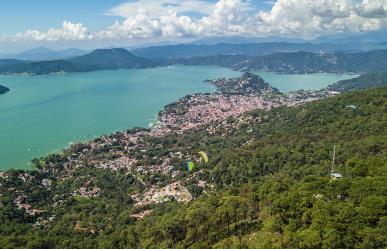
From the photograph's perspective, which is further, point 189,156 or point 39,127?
point 39,127

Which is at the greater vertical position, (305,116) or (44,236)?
(305,116)

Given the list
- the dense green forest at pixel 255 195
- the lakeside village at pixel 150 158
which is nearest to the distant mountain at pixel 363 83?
the lakeside village at pixel 150 158

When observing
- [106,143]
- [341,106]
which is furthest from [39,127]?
[341,106]

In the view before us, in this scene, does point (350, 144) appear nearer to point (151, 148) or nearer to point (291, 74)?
point (151, 148)

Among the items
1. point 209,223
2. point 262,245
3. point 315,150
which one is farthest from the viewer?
point 315,150

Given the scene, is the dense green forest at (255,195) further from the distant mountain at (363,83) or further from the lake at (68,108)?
the distant mountain at (363,83)

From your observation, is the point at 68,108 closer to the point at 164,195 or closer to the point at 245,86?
the point at 245,86
